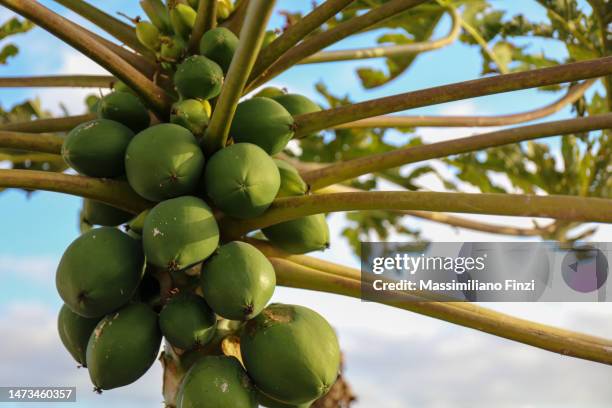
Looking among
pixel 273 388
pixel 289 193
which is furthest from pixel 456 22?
Answer: pixel 273 388

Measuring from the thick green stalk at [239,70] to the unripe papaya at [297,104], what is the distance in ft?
1.28

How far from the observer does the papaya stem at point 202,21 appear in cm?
216

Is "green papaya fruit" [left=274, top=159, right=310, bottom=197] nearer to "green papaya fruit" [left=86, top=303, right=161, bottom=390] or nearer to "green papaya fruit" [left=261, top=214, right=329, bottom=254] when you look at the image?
"green papaya fruit" [left=261, top=214, right=329, bottom=254]

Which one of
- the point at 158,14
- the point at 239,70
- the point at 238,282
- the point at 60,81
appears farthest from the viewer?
the point at 60,81

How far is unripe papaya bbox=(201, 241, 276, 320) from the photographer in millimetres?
1654

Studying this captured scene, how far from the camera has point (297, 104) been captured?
7.29 feet

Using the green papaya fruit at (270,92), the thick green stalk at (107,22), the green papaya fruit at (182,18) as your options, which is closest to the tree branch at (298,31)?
the green papaya fruit at (270,92)

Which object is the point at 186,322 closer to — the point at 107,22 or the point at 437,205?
the point at 437,205

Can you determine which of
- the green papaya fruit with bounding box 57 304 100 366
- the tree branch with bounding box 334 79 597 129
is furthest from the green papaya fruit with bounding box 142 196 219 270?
the tree branch with bounding box 334 79 597 129

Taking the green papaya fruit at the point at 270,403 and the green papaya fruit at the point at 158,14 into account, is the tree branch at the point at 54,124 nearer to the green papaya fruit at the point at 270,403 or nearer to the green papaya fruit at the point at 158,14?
the green papaya fruit at the point at 158,14

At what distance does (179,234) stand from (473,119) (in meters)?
1.78

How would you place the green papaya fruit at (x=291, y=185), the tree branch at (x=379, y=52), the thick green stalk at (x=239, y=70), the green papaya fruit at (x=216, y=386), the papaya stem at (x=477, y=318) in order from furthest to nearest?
the tree branch at (x=379, y=52)
the green papaya fruit at (x=291, y=185)
the papaya stem at (x=477, y=318)
the green papaya fruit at (x=216, y=386)
the thick green stalk at (x=239, y=70)

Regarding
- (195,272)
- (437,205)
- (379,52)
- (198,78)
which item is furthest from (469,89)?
(379,52)

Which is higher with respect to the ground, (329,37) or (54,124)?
(329,37)
